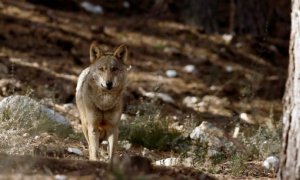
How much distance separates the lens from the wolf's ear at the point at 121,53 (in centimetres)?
810

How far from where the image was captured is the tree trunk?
5969 mm

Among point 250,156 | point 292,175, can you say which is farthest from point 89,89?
point 292,175

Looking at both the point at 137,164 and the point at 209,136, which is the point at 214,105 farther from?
the point at 137,164

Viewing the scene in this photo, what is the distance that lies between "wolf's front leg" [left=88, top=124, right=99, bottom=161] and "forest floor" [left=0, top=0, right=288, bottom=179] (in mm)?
1260

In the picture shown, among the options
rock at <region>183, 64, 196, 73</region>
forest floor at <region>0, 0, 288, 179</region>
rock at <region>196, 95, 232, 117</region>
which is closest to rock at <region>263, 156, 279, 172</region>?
forest floor at <region>0, 0, 288, 179</region>

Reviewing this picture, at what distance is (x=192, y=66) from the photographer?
1308 centimetres

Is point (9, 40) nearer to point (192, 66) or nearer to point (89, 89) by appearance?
point (192, 66)

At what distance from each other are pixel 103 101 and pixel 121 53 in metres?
0.60

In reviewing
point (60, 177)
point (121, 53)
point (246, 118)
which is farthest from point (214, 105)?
point (60, 177)

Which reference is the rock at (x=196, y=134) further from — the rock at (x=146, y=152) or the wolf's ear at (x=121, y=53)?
the wolf's ear at (x=121, y=53)

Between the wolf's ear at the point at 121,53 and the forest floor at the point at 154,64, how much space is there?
1316 mm

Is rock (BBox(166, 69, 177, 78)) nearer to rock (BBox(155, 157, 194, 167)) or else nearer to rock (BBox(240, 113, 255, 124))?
rock (BBox(240, 113, 255, 124))

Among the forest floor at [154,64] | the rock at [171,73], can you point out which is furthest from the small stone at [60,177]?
the rock at [171,73]

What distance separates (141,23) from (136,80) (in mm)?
2339
